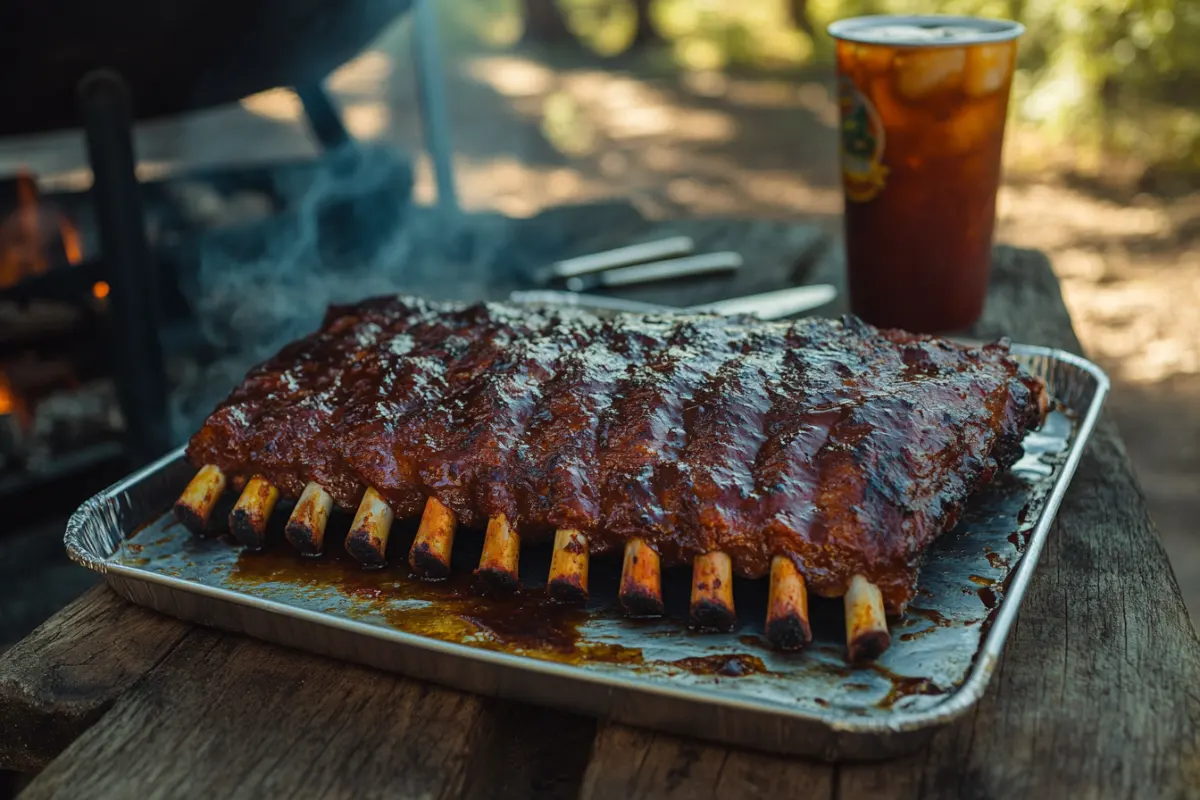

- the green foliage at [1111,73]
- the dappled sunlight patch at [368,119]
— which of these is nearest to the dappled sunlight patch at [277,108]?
the dappled sunlight patch at [368,119]

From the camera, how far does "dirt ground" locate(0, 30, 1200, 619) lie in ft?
19.9

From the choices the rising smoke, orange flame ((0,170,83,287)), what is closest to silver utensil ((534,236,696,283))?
the rising smoke

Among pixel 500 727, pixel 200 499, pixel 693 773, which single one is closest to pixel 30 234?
pixel 200 499

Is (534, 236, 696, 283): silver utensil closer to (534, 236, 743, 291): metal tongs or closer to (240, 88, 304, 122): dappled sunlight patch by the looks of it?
(534, 236, 743, 291): metal tongs

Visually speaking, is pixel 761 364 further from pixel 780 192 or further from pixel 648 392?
pixel 780 192

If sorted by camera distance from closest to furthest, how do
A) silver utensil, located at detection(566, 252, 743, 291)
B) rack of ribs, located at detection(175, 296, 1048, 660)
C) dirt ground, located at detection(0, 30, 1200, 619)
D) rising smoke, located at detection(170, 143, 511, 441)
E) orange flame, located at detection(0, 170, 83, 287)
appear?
rack of ribs, located at detection(175, 296, 1048, 660) < silver utensil, located at detection(566, 252, 743, 291) < rising smoke, located at detection(170, 143, 511, 441) < orange flame, located at detection(0, 170, 83, 287) < dirt ground, located at detection(0, 30, 1200, 619)

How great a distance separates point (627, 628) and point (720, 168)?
8638mm

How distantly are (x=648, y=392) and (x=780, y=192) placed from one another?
300 inches

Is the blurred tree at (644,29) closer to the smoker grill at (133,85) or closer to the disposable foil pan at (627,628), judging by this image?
the smoker grill at (133,85)

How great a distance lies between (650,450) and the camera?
1864mm

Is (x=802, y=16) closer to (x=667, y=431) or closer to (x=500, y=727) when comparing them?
(x=667, y=431)

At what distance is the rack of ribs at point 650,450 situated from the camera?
173 cm

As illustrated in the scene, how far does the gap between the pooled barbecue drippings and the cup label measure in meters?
0.81

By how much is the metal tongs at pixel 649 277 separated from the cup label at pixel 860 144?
43 centimetres
